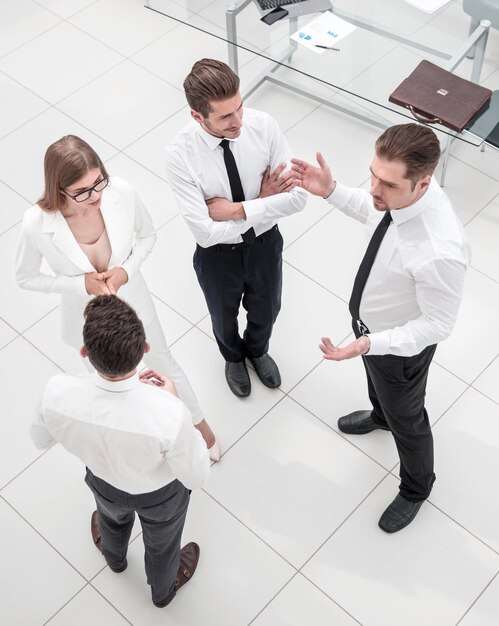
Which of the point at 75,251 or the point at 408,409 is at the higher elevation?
the point at 75,251

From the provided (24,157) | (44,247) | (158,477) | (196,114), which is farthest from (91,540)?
(24,157)

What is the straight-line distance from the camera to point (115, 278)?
9.04 ft

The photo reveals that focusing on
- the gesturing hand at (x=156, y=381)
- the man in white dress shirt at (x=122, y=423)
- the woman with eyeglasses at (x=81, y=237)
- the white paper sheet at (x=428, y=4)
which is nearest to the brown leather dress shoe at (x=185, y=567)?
the man in white dress shirt at (x=122, y=423)

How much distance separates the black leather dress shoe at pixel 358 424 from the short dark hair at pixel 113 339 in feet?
5.07

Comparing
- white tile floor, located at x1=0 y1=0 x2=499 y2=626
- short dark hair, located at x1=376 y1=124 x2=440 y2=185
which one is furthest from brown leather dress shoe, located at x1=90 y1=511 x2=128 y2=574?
short dark hair, located at x1=376 y1=124 x2=440 y2=185

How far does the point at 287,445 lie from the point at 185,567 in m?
0.70

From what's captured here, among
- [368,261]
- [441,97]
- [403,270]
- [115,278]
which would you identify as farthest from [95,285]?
[441,97]

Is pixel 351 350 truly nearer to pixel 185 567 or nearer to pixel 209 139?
pixel 209 139

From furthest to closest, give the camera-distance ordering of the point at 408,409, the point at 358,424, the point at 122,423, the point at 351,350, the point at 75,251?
1. the point at 358,424
2. the point at 408,409
3. the point at 75,251
4. the point at 351,350
5. the point at 122,423

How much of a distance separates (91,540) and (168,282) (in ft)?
4.60

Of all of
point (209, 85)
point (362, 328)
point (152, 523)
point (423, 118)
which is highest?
point (209, 85)

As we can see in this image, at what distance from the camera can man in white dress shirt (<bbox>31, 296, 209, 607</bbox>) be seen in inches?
81.4

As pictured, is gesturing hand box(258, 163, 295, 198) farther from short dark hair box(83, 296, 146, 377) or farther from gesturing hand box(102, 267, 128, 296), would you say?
short dark hair box(83, 296, 146, 377)

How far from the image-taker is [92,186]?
2592mm
